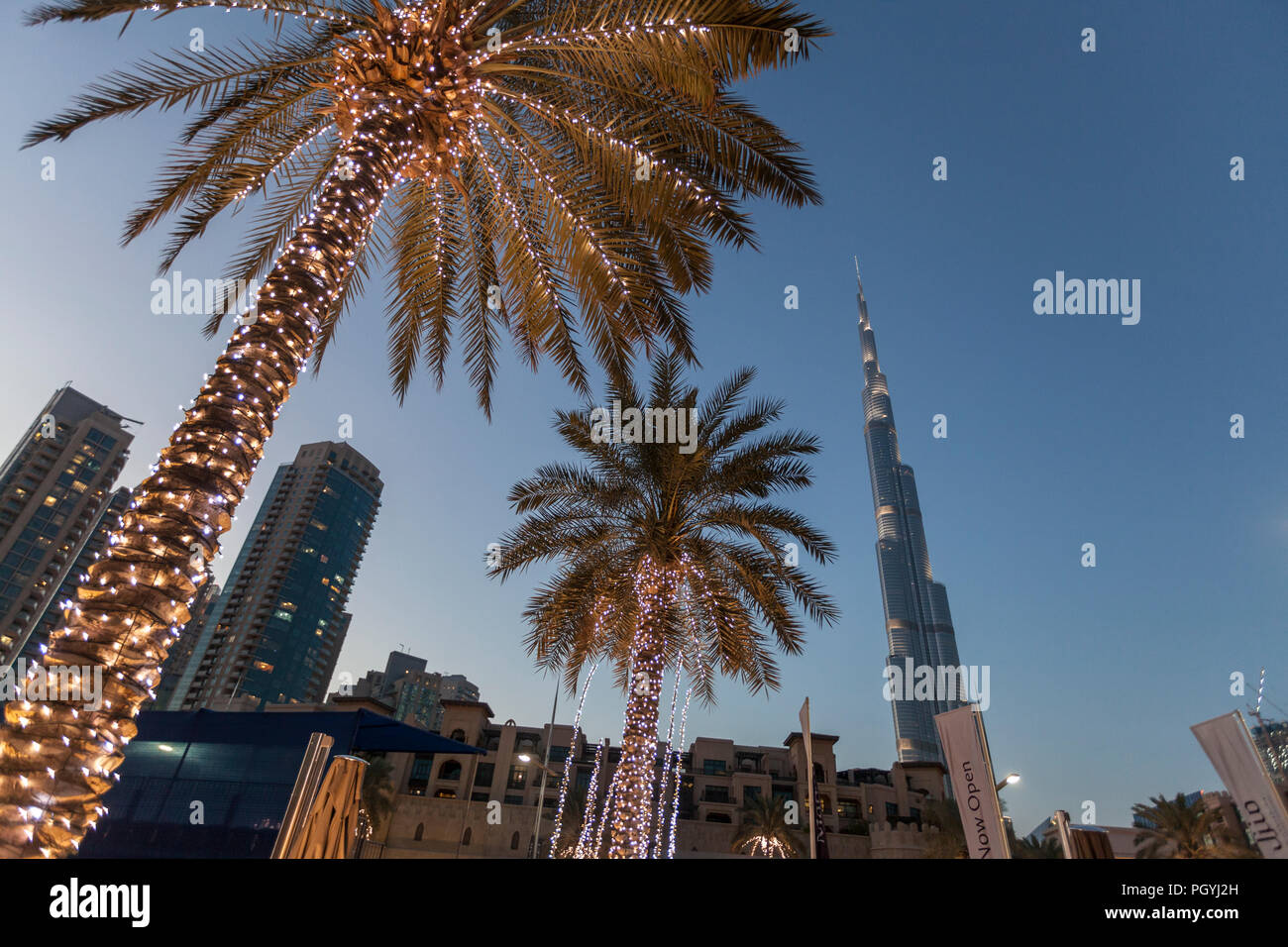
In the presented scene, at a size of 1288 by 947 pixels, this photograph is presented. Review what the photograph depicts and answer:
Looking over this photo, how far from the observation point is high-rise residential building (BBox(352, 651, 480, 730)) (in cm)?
12704

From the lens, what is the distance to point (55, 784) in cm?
367

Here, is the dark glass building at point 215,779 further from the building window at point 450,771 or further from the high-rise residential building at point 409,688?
the high-rise residential building at point 409,688

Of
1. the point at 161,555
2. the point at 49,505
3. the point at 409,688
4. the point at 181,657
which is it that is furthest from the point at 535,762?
the point at 181,657

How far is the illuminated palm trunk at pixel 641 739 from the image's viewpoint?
11.9 meters

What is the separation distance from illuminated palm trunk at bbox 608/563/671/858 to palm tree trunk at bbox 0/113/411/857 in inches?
339

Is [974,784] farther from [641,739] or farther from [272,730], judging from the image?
[272,730]

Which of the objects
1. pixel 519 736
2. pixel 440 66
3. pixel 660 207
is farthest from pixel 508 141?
pixel 519 736

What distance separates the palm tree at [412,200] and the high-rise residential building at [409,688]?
406ft

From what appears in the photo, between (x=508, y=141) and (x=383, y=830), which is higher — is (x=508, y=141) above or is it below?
above

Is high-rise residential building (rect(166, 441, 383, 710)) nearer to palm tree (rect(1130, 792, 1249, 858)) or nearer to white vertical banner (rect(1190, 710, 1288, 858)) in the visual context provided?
palm tree (rect(1130, 792, 1249, 858))

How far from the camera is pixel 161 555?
4.40 m

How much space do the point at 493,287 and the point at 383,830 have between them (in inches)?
1730

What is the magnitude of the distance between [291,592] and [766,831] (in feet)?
356
